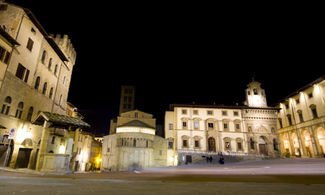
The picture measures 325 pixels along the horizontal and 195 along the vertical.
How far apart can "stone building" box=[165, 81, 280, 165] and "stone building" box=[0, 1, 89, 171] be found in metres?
25.5

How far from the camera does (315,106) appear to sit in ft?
118

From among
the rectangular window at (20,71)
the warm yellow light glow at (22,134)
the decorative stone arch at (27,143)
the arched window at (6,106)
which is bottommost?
the decorative stone arch at (27,143)

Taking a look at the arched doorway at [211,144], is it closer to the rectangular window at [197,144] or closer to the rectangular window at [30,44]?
the rectangular window at [197,144]

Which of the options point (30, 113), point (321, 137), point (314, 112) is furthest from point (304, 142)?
point (30, 113)

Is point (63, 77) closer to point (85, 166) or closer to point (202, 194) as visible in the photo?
point (85, 166)

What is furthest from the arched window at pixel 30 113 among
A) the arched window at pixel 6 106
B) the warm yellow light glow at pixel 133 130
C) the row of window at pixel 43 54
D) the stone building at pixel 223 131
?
the stone building at pixel 223 131

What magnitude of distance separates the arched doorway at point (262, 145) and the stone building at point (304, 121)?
4462 millimetres

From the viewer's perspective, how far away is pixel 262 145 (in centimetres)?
4200

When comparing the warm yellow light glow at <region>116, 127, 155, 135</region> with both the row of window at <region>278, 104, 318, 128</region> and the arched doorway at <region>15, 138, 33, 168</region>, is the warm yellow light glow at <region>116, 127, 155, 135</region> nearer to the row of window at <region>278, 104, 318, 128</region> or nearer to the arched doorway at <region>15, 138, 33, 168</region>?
the arched doorway at <region>15, 138, 33, 168</region>

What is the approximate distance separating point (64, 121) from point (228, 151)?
114 ft

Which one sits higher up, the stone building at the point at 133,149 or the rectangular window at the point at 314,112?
the rectangular window at the point at 314,112

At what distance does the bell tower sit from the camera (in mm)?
46156

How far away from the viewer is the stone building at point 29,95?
51.9 feet

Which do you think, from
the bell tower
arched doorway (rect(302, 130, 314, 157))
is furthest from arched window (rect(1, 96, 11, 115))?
arched doorway (rect(302, 130, 314, 157))
